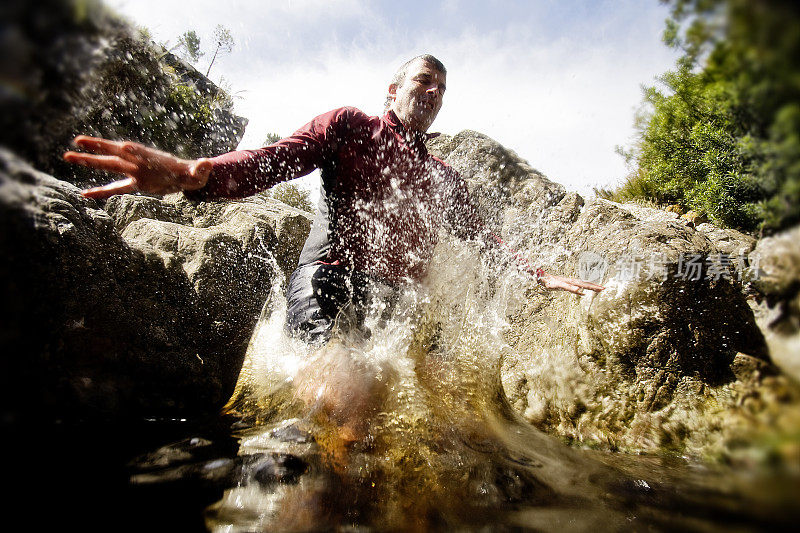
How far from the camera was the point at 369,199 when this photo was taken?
2.34 metres

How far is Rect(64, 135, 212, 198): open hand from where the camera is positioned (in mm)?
1134

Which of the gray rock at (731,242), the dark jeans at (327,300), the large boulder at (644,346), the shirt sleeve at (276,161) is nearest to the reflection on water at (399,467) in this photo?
the dark jeans at (327,300)

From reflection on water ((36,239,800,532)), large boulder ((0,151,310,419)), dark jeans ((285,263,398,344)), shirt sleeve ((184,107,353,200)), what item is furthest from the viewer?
dark jeans ((285,263,398,344))

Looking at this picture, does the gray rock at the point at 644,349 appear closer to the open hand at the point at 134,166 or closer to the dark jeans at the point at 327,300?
the dark jeans at the point at 327,300

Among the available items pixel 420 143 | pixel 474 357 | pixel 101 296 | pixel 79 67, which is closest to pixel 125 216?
pixel 101 296

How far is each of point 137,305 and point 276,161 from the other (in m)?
1.41

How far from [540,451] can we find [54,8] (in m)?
2.22

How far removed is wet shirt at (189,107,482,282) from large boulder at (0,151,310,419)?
109cm

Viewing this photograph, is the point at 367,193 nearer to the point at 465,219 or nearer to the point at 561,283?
the point at 465,219

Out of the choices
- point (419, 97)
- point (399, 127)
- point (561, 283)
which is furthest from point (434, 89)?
point (561, 283)

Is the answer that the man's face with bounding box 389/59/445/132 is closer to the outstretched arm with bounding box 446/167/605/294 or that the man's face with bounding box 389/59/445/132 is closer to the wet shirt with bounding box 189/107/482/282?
the wet shirt with bounding box 189/107/482/282

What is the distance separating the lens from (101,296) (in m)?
2.13

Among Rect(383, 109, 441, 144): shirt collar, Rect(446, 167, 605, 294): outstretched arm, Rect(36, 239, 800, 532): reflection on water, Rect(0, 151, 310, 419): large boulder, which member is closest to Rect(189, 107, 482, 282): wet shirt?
Rect(383, 109, 441, 144): shirt collar

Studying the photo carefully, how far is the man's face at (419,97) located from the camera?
2.63 metres
